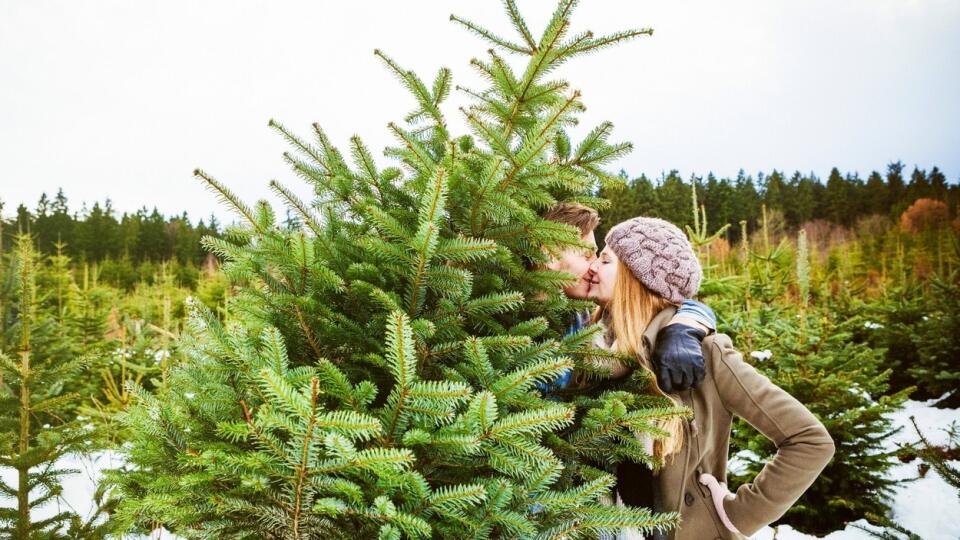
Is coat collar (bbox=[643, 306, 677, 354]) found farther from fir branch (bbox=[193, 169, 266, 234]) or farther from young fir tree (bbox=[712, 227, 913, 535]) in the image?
young fir tree (bbox=[712, 227, 913, 535])

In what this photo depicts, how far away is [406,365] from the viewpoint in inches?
46.1

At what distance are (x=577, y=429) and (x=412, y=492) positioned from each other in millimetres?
677

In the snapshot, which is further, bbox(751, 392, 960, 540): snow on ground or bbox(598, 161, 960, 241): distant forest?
bbox(598, 161, 960, 241): distant forest

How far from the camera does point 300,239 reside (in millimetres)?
1349

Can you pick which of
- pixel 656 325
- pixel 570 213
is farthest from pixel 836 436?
pixel 570 213

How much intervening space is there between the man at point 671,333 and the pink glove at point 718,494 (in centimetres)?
41

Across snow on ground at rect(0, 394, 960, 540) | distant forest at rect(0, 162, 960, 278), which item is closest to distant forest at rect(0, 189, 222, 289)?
distant forest at rect(0, 162, 960, 278)

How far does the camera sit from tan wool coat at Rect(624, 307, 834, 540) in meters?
1.92

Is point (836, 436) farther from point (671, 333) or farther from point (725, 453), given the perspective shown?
point (671, 333)

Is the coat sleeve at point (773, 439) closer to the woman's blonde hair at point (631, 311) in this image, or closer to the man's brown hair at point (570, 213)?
the woman's blonde hair at point (631, 311)

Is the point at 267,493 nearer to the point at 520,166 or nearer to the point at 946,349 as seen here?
the point at 520,166

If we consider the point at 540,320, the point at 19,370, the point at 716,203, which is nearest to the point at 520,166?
the point at 540,320

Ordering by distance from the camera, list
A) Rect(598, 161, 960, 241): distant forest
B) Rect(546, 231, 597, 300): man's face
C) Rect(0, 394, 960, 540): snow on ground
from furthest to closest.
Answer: Rect(598, 161, 960, 241): distant forest
Rect(0, 394, 960, 540): snow on ground
Rect(546, 231, 597, 300): man's face

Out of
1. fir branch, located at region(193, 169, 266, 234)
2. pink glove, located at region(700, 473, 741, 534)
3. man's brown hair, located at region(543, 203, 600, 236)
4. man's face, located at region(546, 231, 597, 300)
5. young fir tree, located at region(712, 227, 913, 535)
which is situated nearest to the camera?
fir branch, located at region(193, 169, 266, 234)
